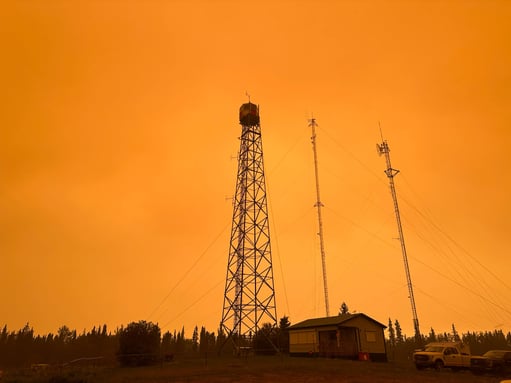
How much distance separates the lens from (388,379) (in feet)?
64.8

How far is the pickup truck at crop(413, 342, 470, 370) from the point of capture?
Result: 26297 mm

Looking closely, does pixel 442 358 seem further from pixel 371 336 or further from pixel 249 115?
pixel 249 115

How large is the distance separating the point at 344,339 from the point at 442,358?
9.79 metres

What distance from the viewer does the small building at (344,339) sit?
3372 centimetres

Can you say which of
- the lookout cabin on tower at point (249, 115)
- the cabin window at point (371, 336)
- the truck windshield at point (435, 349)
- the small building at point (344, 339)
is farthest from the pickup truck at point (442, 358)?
the lookout cabin on tower at point (249, 115)

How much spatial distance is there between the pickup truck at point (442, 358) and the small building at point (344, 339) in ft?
24.8

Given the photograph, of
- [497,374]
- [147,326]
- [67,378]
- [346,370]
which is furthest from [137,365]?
[497,374]

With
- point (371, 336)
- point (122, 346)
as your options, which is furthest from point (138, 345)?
point (371, 336)

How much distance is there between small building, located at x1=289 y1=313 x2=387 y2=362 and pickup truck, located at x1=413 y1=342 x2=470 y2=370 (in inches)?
298

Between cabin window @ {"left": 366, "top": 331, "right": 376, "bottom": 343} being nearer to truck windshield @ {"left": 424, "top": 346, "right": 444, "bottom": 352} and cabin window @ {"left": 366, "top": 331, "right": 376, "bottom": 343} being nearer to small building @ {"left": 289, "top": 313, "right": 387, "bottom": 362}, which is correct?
small building @ {"left": 289, "top": 313, "right": 387, "bottom": 362}

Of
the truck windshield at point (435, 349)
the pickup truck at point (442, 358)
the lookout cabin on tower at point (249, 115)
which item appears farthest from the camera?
the lookout cabin on tower at point (249, 115)

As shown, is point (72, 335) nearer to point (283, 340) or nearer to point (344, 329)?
point (283, 340)

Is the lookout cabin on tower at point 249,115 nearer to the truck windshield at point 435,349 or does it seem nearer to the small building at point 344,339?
the small building at point 344,339

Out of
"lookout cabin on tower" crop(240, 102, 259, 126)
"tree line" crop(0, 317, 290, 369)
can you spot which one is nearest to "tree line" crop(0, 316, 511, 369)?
"tree line" crop(0, 317, 290, 369)
